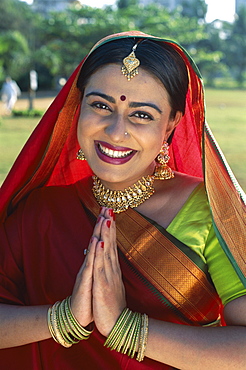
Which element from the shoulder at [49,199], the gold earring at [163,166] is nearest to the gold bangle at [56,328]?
the shoulder at [49,199]

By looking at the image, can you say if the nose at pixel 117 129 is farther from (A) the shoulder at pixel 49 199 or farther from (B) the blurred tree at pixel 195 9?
(B) the blurred tree at pixel 195 9

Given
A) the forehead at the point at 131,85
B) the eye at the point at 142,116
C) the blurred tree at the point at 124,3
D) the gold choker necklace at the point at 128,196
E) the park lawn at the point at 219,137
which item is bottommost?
the park lawn at the point at 219,137

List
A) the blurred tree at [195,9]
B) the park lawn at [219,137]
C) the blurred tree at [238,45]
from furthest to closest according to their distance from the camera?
the blurred tree at [195,9] < the blurred tree at [238,45] < the park lawn at [219,137]

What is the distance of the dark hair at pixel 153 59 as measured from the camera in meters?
1.76

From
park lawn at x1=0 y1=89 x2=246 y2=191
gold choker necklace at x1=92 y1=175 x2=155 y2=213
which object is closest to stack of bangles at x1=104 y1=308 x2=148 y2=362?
gold choker necklace at x1=92 y1=175 x2=155 y2=213

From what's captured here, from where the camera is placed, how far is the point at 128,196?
1.96 meters

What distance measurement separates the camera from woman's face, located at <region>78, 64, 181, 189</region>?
1.75 metres

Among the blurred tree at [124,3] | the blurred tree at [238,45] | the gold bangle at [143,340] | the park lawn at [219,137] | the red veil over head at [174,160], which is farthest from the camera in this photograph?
the blurred tree at [238,45]

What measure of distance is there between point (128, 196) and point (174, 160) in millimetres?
323

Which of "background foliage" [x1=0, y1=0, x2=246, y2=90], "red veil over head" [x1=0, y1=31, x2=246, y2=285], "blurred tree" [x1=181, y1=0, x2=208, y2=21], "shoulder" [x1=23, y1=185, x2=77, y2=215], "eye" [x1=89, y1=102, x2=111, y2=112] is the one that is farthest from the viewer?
"blurred tree" [x1=181, y1=0, x2=208, y2=21]

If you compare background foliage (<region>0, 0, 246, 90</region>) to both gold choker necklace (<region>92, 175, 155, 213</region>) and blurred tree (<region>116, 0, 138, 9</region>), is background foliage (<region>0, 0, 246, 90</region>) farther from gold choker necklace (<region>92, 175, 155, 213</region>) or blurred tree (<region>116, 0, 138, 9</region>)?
gold choker necklace (<region>92, 175, 155, 213</region>)

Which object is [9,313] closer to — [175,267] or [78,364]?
[78,364]

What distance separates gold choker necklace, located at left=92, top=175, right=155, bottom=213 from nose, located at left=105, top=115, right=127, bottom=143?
11.5 inches

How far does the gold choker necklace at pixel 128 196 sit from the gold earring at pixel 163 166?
0.03 m
